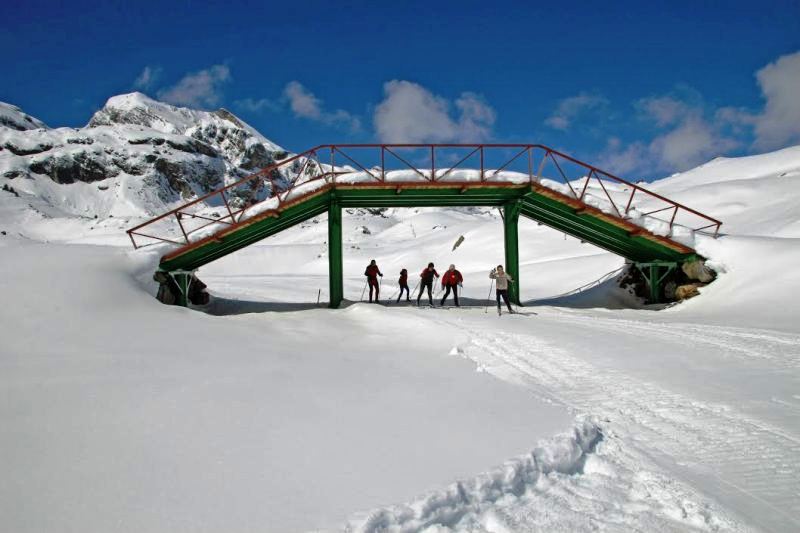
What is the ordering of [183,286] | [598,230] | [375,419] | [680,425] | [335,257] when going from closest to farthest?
1. [375,419]
2. [680,425]
3. [183,286]
4. [335,257]
5. [598,230]

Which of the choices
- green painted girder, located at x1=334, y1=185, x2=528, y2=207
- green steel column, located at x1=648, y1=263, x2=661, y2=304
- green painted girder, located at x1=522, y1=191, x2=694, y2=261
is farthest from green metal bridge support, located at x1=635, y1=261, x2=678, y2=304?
green painted girder, located at x1=334, y1=185, x2=528, y2=207

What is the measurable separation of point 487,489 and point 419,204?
15.1 m

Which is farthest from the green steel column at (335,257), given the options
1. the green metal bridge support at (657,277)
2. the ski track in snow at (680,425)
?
the green metal bridge support at (657,277)

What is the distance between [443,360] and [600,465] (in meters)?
4.11

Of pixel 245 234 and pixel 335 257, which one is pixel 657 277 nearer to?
pixel 335 257

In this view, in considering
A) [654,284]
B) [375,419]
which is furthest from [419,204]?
[375,419]

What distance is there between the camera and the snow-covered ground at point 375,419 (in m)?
3.39

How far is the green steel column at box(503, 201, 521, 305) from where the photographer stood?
693 inches

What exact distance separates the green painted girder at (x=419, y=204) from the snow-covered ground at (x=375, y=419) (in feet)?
12.1

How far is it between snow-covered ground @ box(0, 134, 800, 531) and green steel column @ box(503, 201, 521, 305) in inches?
206

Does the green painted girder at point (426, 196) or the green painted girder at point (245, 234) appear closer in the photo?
the green painted girder at point (245, 234)

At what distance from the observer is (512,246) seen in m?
18.0

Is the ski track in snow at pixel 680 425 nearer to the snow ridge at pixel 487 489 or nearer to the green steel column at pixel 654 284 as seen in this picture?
the snow ridge at pixel 487 489

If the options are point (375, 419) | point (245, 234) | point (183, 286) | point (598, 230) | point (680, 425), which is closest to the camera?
point (375, 419)
